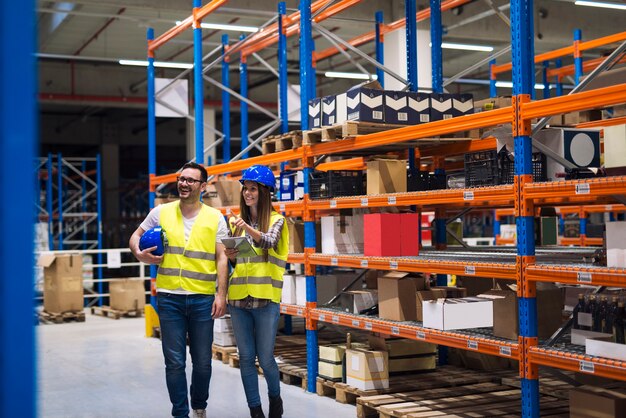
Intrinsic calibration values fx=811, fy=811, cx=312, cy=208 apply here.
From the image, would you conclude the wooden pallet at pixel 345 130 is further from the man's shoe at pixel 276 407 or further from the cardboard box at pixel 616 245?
the cardboard box at pixel 616 245

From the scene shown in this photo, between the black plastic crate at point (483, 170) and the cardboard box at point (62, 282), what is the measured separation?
10.0 meters

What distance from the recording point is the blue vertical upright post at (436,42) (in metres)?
9.12

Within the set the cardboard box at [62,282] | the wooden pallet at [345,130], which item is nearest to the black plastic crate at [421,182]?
the wooden pallet at [345,130]

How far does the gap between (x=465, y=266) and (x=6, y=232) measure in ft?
15.6

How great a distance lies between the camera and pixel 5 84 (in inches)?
73.7

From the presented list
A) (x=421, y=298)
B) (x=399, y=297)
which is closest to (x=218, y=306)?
(x=399, y=297)

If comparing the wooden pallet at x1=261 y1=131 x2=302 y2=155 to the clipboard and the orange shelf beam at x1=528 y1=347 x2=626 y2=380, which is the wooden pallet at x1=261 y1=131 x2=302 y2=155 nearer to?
the clipboard

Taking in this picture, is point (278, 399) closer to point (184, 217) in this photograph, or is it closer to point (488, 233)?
point (184, 217)

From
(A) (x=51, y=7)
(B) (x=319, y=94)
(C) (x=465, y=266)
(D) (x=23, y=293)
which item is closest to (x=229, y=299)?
(C) (x=465, y=266)

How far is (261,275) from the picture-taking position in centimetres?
644

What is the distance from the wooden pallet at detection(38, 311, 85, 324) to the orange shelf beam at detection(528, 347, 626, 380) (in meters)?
11.4

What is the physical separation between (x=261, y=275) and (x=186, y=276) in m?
0.61

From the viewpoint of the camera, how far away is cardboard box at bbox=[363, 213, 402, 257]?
7.46 m

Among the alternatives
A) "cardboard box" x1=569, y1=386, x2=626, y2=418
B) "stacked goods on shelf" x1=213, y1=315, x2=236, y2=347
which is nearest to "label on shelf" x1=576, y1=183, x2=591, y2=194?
"cardboard box" x1=569, y1=386, x2=626, y2=418
